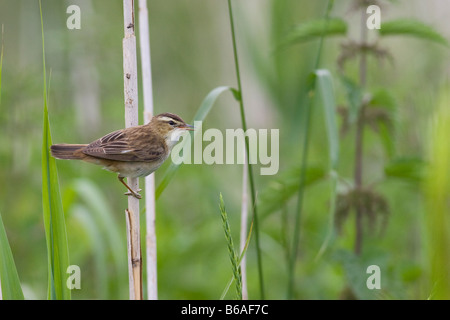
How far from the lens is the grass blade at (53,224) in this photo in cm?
141

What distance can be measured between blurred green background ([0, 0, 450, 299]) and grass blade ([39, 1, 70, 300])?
975mm

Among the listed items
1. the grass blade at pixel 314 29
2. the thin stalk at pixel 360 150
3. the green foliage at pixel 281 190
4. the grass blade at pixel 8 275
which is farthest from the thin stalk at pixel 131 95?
the thin stalk at pixel 360 150

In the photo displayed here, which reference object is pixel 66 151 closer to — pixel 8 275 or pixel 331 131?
pixel 8 275

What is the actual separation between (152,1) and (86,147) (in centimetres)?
418

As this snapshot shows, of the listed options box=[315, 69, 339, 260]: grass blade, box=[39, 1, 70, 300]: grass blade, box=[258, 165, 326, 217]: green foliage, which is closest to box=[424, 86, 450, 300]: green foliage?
box=[39, 1, 70, 300]: grass blade

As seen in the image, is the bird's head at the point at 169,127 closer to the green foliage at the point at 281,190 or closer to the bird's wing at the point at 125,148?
the bird's wing at the point at 125,148

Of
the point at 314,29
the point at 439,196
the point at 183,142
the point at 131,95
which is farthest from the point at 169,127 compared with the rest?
the point at 314,29

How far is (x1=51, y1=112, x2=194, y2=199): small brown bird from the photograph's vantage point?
4.29 feet

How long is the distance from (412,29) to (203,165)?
2.05 metres

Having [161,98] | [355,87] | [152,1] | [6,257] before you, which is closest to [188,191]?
[161,98]

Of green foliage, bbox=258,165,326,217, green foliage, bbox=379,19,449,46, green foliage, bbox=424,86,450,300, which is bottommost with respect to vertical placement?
green foliage, bbox=258,165,326,217

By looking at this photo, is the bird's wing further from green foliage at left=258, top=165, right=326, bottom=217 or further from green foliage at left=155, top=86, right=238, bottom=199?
green foliage at left=258, top=165, right=326, bottom=217

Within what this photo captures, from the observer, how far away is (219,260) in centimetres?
364

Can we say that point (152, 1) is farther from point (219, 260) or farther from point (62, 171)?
point (219, 260)
